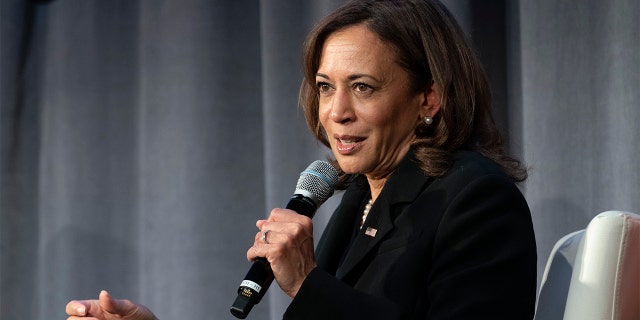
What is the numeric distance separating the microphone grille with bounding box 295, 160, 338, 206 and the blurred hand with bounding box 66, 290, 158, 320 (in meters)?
0.44

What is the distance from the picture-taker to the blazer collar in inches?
64.6

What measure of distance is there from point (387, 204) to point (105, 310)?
0.59 m

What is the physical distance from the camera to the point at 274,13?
9.19 feet

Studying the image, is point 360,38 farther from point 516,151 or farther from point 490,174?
point 516,151

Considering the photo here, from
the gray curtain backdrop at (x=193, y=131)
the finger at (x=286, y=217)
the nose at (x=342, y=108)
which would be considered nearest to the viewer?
the finger at (x=286, y=217)

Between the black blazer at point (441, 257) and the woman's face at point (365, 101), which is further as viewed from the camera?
the woman's face at point (365, 101)

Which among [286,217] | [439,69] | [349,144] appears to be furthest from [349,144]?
[286,217]

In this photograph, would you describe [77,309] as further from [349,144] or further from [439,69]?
[439,69]

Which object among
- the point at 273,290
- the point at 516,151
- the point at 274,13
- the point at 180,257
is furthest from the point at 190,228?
the point at 516,151

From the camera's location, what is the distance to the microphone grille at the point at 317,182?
156 centimetres

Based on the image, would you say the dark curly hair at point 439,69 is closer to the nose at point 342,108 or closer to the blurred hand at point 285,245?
the nose at point 342,108

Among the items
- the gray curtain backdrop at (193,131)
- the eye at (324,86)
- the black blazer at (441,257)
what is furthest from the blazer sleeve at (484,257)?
the gray curtain backdrop at (193,131)

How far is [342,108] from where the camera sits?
1683 millimetres

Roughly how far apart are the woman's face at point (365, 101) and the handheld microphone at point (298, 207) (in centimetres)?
8
